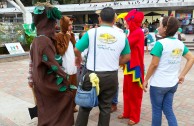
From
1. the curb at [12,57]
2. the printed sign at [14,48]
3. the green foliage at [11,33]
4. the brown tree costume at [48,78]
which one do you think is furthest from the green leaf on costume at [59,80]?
the green foliage at [11,33]

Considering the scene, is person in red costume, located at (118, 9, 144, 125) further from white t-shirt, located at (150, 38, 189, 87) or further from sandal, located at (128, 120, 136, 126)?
white t-shirt, located at (150, 38, 189, 87)

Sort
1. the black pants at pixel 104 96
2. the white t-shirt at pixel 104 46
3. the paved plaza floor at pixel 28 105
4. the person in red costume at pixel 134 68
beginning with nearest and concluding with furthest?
the white t-shirt at pixel 104 46 → the black pants at pixel 104 96 → the person in red costume at pixel 134 68 → the paved plaza floor at pixel 28 105

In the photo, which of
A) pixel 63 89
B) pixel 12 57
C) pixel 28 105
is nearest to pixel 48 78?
pixel 63 89

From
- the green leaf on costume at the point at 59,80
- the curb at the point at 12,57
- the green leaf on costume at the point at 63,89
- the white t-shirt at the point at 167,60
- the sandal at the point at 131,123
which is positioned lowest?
the sandal at the point at 131,123

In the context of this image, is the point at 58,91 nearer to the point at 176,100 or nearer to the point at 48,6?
the point at 48,6

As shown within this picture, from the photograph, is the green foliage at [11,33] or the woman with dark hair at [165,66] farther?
the green foliage at [11,33]

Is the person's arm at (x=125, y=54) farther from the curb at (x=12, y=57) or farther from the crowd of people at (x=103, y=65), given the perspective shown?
the curb at (x=12, y=57)

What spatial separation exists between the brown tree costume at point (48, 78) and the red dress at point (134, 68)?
3.45 feet

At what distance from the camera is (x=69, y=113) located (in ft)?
11.8

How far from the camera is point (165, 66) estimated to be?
303 centimetres

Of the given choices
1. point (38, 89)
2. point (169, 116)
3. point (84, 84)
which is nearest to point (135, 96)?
point (169, 116)

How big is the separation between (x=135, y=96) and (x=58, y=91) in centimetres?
135

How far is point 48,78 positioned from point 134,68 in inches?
55.8

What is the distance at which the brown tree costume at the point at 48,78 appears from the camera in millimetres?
3168
